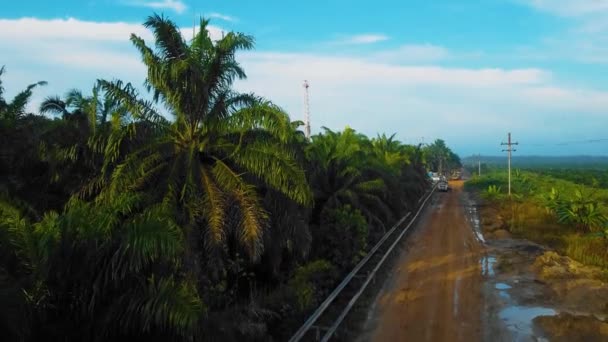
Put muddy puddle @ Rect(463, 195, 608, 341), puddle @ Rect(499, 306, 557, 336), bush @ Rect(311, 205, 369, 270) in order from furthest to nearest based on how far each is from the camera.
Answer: bush @ Rect(311, 205, 369, 270), puddle @ Rect(499, 306, 557, 336), muddy puddle @ Rect(463, 195, 608, 341)

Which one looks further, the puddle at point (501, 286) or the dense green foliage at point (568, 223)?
the dense green foliage at point (568, 223)

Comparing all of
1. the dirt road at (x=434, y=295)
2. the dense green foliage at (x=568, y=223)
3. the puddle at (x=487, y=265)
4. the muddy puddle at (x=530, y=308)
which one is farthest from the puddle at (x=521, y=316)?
the dense green foliage at (x=568, y=223)

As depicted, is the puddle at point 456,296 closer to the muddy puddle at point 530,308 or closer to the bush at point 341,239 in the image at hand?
the muddy puddle at point 530,308

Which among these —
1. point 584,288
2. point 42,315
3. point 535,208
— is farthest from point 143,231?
point 535,208

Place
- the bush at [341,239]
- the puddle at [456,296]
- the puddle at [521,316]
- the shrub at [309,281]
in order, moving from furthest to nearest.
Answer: the bush at [341,239] → the puddle at [456,296] → the shrub at [309,281] → the puddle at [521,316]

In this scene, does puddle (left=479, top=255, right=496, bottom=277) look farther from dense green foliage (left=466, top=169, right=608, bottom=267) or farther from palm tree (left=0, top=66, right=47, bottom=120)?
palm tree (left=0, top=66, right=47, bottom=120)

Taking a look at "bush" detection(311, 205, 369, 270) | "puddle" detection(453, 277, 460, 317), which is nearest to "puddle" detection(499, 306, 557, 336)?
"puddle" detection(453, 277, 460, 317)
